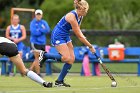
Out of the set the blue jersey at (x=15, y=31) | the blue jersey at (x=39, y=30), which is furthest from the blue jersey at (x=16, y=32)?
the blue jersey at (x=39, y=30)

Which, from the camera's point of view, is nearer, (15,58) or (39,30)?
(15,58)

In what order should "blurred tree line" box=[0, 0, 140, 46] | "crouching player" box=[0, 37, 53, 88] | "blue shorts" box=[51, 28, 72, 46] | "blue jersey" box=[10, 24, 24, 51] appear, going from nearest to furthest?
"crouching player" box=[0, 37, 53, 88], "blue shorts" box=[51, 28, 72, 46], "blue jersey" box=[10, 24, 24, 51], "blurred tree line" box=[0, 0, 140, 46]

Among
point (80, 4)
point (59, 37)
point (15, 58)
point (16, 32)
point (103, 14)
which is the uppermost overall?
point (103, 14)

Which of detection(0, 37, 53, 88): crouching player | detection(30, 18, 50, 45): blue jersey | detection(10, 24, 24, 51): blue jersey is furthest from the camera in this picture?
detection(10, 24, 24, 51): blue jersey

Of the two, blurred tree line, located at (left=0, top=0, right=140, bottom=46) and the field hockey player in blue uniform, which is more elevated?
blurred tree line, located at (left=0, top=0, right=140, bottom=46)

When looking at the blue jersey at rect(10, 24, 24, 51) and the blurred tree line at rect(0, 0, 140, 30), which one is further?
the blurred tree line at rect(0, 0, 140, 30)

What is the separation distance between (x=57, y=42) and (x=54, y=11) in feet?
119

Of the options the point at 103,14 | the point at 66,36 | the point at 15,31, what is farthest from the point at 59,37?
the point at 103,14

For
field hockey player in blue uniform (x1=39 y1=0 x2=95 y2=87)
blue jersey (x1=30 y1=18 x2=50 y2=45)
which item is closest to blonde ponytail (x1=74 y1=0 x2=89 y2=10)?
field hockey player in blue uniform (x1=39 y1=0 x2=95 y2=87)

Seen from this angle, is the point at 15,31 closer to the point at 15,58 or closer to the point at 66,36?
the point at 66,36

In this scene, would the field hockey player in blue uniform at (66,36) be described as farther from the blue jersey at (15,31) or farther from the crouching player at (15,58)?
the blue jersey at (15,31)

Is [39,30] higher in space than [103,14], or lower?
lower

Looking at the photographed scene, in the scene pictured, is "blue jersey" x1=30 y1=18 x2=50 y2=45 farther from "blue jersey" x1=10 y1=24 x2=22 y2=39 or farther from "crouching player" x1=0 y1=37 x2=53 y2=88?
"crouching player" x1=0 y1=37 x2=53 y2=88

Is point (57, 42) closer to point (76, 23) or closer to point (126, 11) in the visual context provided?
point (76, 23)
